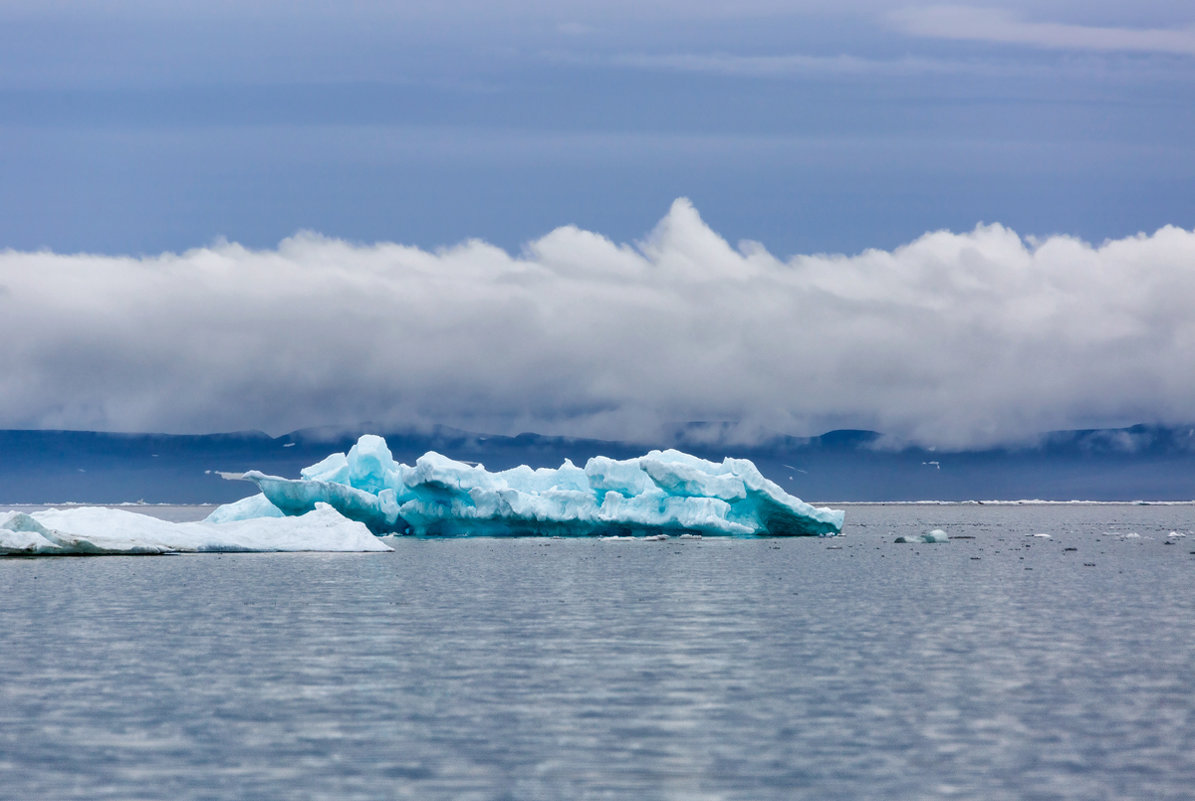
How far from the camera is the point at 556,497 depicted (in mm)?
49281

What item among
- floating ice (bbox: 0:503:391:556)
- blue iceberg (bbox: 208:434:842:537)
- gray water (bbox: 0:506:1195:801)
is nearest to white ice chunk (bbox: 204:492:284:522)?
blue iceberg (bbox: 208:434:842:537)

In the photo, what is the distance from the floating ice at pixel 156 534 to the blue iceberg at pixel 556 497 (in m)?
4.33

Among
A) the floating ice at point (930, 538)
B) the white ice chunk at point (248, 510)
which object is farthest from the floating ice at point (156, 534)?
the floating ice at point (930, 538)

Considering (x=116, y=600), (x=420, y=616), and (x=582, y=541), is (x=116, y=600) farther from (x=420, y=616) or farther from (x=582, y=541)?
(x=582, y=541)

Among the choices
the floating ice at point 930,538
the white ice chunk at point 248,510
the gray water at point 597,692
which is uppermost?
the white ice chunk at point 248,510

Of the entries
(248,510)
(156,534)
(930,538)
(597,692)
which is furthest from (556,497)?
(597,692)

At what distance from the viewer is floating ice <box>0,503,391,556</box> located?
36500 mm

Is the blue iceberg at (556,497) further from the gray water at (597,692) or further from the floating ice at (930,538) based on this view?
the gray water at (597,692)

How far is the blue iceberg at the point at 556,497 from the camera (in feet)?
153

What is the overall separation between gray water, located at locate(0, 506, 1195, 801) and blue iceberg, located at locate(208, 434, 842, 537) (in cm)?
1852

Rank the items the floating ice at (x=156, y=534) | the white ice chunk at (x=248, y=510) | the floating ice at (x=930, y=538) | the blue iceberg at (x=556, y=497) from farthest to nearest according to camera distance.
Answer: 1. the floating ice at (x=930, y=538)
2. the white ice chunk at (x=248, y=510)
3. the blue iceberg at (x=556, y=497)
4. the floating ice at (x=156, y=534)

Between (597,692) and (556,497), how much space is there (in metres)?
36.0

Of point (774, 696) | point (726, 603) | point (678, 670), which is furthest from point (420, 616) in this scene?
point (774, 696)

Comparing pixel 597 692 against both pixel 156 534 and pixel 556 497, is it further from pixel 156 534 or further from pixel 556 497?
pixel 556 497
